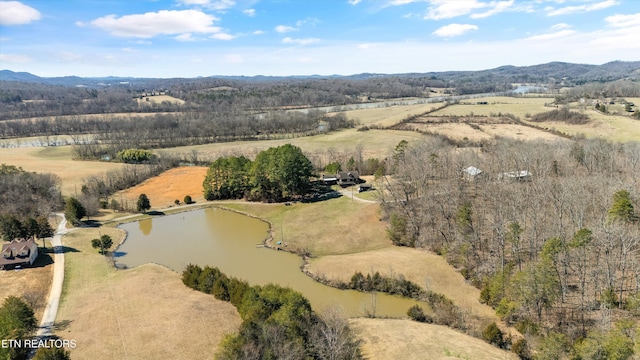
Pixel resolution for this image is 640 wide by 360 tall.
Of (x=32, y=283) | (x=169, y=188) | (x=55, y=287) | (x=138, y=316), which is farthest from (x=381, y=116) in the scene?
(x=138, y=316)

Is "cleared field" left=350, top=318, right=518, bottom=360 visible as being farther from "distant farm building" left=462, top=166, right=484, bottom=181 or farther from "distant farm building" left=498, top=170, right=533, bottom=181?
"distant farm building" left=462, top=166, right=484, bottom=181

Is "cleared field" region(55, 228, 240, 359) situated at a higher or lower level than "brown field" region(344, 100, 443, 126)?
lower

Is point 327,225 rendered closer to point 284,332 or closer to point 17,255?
point 284,332

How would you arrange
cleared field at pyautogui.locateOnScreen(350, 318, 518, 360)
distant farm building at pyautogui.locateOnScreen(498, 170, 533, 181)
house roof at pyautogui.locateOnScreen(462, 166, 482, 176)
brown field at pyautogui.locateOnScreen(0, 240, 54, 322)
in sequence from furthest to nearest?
1. house roof at pyautogui.locateOnScreen(462, 166, 482, 176)
2. distant farm building at pyautogui.locateOnScreen(498, 170, 533, 181)
3. brown field at pyautogui.locateOnScreen(0, 240, 54, 322)
4. cleared field at pyautogui.locateOnScreen(350, 318, 518, 360)

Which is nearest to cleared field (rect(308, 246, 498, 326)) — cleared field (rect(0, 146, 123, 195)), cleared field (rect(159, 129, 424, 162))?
cleared field (rect(159, 129, 424, 162))

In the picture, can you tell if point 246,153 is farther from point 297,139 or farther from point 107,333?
point 107,333

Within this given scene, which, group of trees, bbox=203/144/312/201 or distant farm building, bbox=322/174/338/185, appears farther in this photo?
distant farm building, bbox=322/174/338/185

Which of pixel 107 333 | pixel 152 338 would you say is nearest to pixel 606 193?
pixel 152 338
